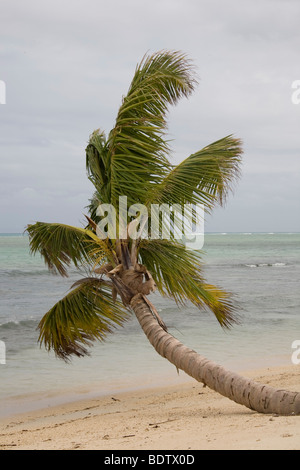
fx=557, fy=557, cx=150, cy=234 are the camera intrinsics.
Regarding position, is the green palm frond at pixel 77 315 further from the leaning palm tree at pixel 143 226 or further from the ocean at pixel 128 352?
the ocean at pixel 128 352

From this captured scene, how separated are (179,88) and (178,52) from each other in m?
0.51

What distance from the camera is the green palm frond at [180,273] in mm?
7605

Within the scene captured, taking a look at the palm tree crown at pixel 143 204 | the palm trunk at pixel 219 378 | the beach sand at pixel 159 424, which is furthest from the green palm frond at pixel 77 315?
the beach sand at pixel 159 424

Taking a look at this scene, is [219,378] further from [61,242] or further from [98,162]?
[98,162]

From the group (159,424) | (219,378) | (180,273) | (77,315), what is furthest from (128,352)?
(159,424)

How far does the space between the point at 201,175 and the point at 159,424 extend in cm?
336

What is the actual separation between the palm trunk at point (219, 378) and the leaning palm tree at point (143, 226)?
3 centimetres

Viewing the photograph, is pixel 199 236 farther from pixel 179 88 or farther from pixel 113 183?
pixel 179 88

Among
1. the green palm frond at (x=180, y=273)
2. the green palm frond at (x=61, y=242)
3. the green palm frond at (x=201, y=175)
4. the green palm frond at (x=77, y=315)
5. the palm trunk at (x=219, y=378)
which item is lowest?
the palm trunk at (x=219, y=378)

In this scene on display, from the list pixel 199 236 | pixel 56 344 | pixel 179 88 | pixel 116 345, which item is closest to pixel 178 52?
pixel 179 88

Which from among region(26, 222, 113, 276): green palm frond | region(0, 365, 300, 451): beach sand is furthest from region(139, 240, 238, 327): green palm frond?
region(0, 365, 300, 451): beach sand

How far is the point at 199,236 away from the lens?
795 cm

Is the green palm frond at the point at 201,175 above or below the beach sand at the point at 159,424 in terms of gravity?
above

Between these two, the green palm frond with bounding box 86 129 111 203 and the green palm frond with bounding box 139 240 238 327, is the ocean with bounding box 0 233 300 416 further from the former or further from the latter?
Result: the green palm frond with bounding box 86 129 111 203
